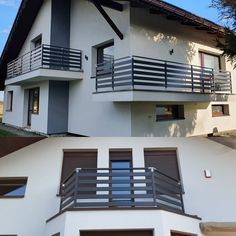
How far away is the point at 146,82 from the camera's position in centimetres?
760

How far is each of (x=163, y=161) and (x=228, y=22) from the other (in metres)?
5.06

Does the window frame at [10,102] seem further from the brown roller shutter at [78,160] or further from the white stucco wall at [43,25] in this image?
the brown roller shutter at [78,160]

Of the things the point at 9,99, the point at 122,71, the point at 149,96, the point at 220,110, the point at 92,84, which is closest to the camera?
the point at 149,96

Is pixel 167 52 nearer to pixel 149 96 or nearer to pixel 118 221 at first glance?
pixel 149 96

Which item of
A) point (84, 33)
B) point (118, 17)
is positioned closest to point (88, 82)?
point (84, 33)

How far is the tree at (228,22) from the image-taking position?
6929 mm

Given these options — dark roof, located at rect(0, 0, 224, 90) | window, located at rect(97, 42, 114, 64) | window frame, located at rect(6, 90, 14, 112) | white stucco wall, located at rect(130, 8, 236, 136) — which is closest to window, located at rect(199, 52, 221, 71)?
white stucco wall, located at rect(130, 8, 236, 136)

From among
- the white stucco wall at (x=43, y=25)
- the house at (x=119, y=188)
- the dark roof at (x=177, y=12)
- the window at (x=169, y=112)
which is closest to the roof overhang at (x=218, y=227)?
the house at (x=119, y=188)

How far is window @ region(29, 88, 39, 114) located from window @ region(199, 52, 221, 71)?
30.4ft

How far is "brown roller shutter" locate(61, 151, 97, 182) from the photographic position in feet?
25.9

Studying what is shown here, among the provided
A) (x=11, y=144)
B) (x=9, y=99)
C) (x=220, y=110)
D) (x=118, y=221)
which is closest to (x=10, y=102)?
(x=9, y=99)

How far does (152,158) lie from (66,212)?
3.61 metres

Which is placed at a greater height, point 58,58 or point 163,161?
point 58,58

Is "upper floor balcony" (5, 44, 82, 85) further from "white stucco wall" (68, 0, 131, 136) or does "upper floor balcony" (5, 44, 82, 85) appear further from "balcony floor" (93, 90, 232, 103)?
"balcony floor" (93, 90, 232, 103)
